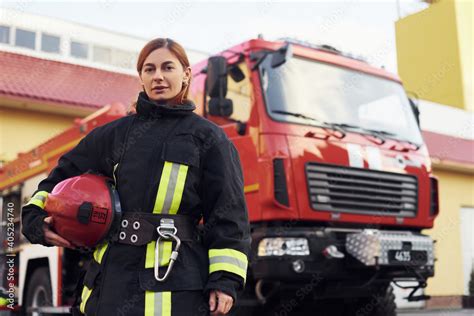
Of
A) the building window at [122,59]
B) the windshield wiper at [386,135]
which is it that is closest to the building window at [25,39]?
the building window at [122,59]

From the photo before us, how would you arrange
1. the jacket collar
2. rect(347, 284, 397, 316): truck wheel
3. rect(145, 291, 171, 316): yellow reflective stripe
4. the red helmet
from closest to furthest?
rect(145, 291, 171, 316): yellow reflective stripe
the red helmet
the jacket collar
rect(347, 284, 397, 316): truck wheel

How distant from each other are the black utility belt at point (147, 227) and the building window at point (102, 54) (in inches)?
587

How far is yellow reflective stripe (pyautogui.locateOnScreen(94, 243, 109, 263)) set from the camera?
2.48 metres

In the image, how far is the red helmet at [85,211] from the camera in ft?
7.93

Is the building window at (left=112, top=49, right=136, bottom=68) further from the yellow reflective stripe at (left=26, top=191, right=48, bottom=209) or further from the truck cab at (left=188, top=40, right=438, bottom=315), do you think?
the yellow reflective stripe at (left=26, top=191, right=48, bottom=209)

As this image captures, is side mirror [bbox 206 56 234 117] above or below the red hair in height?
above

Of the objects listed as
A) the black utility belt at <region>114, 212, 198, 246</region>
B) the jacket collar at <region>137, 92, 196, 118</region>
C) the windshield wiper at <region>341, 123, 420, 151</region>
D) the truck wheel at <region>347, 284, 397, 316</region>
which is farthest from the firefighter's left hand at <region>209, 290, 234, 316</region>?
the truck wheel at <region>347, 284, 397, 316</region>

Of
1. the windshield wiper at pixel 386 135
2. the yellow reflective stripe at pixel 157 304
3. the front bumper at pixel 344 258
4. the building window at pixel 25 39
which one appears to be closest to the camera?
the yellow reflective stripe at pixel 157 304

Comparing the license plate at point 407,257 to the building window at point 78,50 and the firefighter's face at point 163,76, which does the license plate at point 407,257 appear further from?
the building window at point 78,50

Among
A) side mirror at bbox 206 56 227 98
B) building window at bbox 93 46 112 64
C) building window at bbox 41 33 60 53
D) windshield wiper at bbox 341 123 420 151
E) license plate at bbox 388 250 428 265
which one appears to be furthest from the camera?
building window at bbox 93 46 112 64

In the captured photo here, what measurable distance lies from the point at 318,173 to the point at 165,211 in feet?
10.5

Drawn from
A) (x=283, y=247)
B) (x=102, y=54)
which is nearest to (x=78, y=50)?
(x=102, y=54)

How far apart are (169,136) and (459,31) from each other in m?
15.8

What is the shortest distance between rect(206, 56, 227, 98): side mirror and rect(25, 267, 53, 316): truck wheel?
2967mm
